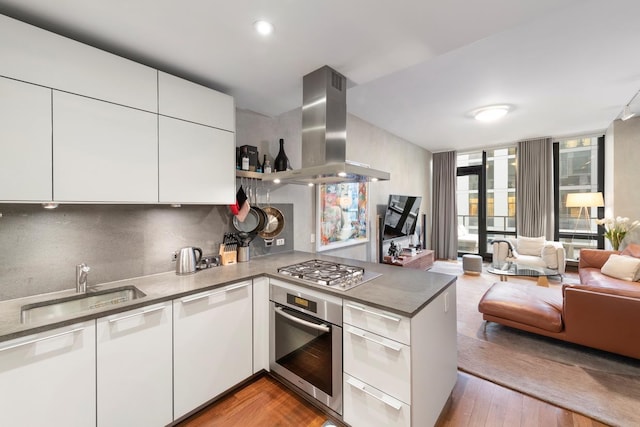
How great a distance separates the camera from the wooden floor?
1.67m

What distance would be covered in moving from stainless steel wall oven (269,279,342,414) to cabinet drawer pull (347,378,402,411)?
4.0 inches

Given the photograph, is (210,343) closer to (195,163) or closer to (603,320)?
(195,163)

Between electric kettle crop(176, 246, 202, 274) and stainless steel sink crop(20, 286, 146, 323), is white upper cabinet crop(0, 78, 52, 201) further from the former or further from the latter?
electric kettle crop(176, 246, 202, 274)

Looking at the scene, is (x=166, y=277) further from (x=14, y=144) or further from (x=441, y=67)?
(x=441, y=67)

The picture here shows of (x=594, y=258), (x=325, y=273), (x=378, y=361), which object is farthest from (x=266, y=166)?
(x=594, y=258)

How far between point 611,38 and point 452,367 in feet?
9.78

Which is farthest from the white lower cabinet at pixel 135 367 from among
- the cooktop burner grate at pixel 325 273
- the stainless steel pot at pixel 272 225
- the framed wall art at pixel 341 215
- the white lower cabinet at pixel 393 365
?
the framed wall art at pixel 341 215

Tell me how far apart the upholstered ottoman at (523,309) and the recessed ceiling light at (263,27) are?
3.23 meters

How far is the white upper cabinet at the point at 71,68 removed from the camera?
126 cm

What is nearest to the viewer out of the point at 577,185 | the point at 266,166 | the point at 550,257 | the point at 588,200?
the point at 266,166

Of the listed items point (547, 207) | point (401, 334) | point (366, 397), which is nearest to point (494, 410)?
point (366, 397)

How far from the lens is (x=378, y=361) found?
1402 mm

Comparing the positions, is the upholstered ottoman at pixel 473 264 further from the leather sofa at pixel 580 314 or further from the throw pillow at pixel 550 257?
the leather sofa at pixel 580 314

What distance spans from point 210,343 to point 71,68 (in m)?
1.81
